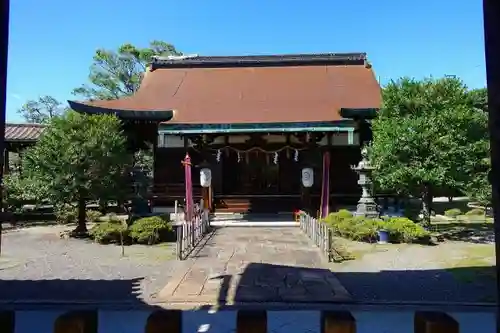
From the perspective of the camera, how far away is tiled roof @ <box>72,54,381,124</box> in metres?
16.3

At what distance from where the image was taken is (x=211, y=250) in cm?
1018

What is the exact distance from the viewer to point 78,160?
11.8 m

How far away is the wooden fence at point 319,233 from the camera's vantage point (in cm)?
902

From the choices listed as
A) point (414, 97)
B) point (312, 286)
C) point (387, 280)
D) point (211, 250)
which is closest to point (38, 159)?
point (211, 250)

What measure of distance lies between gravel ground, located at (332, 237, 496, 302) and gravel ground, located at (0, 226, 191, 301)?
136 inches

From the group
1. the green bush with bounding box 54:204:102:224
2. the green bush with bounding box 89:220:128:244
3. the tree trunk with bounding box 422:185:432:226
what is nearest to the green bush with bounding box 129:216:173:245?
the green bush with bounding box 89:220:128:244

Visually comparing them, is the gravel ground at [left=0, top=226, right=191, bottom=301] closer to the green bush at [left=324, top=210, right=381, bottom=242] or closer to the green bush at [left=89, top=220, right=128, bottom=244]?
the green bush at [left=89, top=220, right=128, bottom=244]

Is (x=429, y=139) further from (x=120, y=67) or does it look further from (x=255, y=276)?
(x=120, y=67)

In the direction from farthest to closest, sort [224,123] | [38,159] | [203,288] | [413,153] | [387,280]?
[224,123] < [38,159] < [413,153] < [387,280] < [203,288]

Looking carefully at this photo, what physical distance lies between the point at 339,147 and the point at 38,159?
1105cm

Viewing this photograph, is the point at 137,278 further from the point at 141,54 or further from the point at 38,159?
the point at 141,54

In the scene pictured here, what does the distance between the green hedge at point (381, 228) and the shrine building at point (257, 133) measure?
218 centimetres

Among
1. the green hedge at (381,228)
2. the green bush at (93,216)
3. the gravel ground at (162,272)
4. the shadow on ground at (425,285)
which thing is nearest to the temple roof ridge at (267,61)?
the green bush at (93,216)

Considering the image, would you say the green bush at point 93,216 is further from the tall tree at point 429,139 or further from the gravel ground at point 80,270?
the tall tree at point 429,139
